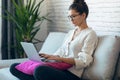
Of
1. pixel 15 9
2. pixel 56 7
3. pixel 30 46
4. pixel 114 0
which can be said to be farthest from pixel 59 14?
pixel 30 46

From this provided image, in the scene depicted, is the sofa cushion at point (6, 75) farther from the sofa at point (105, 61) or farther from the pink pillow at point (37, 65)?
the sofa at point (105, 61)

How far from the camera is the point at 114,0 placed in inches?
96.6

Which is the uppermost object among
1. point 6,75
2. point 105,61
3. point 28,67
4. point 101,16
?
point 101,16

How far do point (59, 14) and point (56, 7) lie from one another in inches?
4.8

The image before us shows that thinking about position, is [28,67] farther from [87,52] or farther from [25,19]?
[25,19]

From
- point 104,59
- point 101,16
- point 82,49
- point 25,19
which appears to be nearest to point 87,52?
point 82,49

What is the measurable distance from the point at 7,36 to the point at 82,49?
5.15 feet

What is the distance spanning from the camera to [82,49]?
2.14m

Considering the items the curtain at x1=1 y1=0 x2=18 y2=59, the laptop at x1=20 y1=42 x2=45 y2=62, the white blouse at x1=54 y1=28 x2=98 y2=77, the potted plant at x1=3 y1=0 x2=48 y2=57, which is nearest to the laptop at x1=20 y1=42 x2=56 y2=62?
the laptop at x1=20 y1=42 x2=45 y2=62

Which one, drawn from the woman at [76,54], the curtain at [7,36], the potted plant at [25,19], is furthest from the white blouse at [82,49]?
the curtain at [7,36]

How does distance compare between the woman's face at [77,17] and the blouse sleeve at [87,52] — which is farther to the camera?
the woman's face at [77,17]

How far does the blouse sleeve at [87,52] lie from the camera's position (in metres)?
2.09

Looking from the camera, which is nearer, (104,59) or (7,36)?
(104,59)

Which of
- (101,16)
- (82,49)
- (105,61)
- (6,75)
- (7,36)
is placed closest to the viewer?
(105,61)
